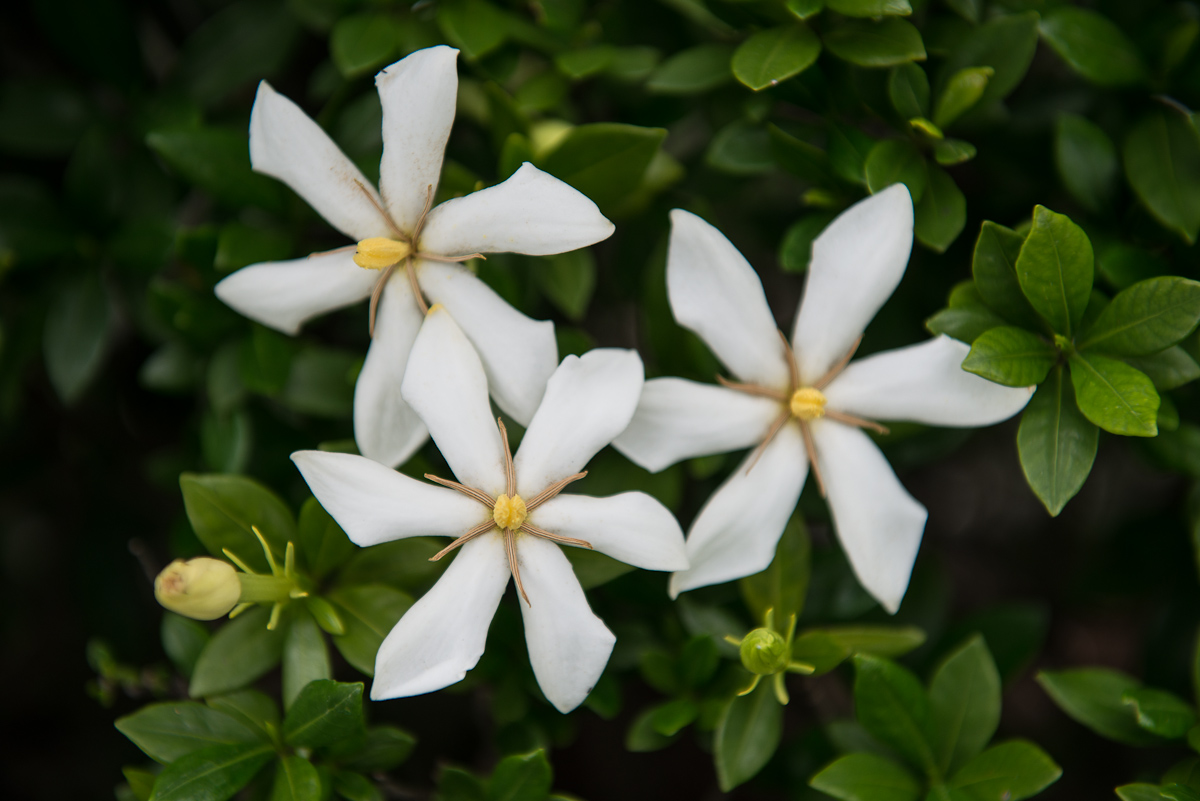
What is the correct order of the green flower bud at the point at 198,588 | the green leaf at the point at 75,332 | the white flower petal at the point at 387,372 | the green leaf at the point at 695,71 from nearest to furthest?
1. the green flower bud at the point at 198,588
2. the white flower petal at the point at 387,372
3. the green leaf at the point at 695,71
4. the green leaf at the point at 75,332

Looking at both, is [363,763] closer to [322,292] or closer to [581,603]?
[581,603]

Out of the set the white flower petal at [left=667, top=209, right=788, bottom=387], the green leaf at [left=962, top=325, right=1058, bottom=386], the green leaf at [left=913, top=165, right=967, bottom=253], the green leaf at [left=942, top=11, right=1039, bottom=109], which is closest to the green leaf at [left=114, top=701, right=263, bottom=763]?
the white flower petal at [left=667, top=209, right=788, bottom=387]

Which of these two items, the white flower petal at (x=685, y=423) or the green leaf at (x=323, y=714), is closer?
the green leaf at (x=323, y=714)

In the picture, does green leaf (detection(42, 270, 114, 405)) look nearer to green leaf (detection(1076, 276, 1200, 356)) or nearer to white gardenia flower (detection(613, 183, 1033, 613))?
white gardenia flower (detection(613, 183, 1033, 613))

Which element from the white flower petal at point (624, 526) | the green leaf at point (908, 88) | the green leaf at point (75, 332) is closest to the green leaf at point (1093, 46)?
the green leaf at point (908, 88)

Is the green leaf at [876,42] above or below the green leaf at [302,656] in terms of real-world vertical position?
above

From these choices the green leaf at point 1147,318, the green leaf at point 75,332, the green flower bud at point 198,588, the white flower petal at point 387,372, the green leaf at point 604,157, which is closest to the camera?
the green flower bud at point 198,588

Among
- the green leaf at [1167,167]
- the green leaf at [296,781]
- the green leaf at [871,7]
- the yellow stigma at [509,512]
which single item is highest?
the green leaf at [871,7]

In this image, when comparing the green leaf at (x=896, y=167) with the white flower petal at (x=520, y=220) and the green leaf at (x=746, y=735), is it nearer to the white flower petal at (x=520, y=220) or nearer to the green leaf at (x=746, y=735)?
the white flower petal at (x=520, y=220)

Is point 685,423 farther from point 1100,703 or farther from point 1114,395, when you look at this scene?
point 1100,703
